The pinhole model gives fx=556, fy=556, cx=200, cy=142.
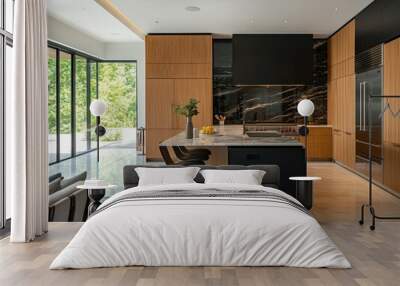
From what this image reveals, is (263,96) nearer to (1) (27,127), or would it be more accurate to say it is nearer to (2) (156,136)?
(2) (156,136)

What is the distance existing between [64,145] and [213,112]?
3.34 meters

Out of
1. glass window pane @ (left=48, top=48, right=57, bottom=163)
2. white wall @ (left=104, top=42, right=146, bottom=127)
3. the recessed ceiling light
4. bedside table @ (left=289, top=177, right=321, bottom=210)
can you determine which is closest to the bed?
bedside table @ (left=289, top=177, right=321, bottom=210)

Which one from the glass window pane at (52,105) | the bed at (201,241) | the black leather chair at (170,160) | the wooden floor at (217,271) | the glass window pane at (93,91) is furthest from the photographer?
the glass window pane at (93,91)

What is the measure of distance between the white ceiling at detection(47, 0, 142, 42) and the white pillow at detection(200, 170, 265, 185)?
15.1 feet

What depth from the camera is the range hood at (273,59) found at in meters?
11.7

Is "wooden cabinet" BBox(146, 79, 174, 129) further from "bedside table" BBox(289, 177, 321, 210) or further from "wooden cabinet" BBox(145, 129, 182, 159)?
"bedside table" BBox(289, 177, 321, 210)

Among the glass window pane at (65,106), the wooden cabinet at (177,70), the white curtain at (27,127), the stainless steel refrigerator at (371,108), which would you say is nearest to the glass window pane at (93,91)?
the glass window pane at (65,106)

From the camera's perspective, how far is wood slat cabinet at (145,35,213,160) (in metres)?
11.8

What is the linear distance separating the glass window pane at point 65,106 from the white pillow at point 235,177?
713 centimetres

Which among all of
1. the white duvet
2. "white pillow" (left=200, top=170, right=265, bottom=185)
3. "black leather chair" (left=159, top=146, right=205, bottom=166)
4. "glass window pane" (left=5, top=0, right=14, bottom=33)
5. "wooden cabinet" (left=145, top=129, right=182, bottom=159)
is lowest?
the white duvet

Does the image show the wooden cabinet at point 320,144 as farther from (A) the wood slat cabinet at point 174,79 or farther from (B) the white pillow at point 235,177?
(B) the white pillow at point 235,177

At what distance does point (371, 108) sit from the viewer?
301 inches

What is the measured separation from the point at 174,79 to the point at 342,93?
350 cm

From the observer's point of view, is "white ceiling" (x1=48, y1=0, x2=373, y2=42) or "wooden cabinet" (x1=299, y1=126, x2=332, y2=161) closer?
"white ceiling" (x1=48, y1=0, x2=373, y2=42)
